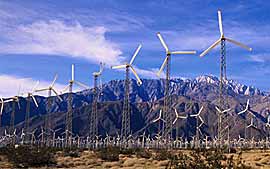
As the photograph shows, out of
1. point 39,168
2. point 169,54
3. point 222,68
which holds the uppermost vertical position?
point 169,54

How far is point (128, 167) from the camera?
47750 millimetres

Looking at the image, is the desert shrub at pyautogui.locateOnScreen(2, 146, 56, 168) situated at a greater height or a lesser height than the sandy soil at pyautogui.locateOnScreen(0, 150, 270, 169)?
greater

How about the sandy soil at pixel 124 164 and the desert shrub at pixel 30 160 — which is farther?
the desert shrub at pixel 30 160

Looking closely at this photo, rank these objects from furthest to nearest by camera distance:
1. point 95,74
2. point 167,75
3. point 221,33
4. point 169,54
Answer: point 95,74
point 169,54
point 167,75
point 221,33

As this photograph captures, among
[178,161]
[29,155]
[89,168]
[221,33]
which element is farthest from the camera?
[221,33]

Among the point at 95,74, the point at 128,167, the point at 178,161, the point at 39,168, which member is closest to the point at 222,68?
the point at 128,167

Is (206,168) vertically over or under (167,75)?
under

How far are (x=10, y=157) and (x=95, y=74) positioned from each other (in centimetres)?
4798

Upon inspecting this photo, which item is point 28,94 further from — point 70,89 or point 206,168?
point 206,168

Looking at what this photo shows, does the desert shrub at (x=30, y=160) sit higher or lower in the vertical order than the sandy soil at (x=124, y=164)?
higher

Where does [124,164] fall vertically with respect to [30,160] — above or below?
below

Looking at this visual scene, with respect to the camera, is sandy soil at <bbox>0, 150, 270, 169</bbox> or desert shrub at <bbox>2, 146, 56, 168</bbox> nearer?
sandy soil at <bbox>0, 150, 270, 169</bbox>

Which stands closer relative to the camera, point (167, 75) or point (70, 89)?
point (167, 75)

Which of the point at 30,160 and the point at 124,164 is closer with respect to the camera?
the point at 30,160
